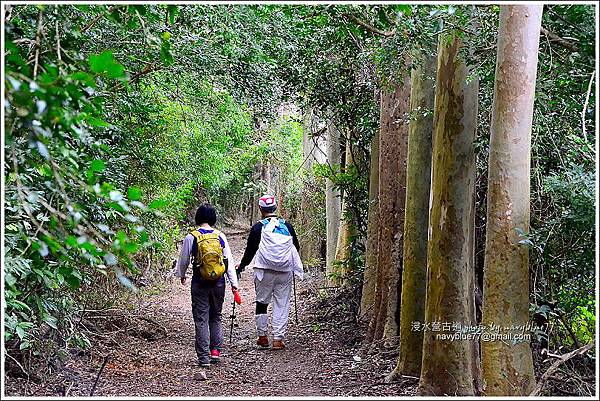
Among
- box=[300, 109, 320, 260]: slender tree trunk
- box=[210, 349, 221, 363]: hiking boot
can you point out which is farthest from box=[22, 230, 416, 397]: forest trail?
box=[300, 109, 320, 260]: slender tree trunk

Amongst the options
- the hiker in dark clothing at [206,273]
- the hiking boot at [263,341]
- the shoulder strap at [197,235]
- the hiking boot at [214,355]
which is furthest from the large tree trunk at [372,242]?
the shoulder strap at [197,235]

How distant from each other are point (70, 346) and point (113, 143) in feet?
9.16

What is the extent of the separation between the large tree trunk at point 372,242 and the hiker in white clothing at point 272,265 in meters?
1.11

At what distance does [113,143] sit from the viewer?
9.00m

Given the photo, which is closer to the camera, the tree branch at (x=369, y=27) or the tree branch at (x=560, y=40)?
the tree branch at (x=560, y=40)

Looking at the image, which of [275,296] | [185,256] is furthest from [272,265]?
[185,256]

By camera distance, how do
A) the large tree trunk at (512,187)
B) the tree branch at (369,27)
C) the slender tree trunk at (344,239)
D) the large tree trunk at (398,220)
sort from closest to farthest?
the large tree trunk at (512,187)
the tree branch at (369,27)
the large tree trunk at (398,220)
the slender tree trunk at (344,239)

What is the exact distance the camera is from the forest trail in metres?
6.85

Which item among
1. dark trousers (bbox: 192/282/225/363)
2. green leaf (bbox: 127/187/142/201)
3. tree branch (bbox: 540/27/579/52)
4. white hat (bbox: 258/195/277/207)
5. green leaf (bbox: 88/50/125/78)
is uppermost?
tree branch (bbox: 540/27/579/52)

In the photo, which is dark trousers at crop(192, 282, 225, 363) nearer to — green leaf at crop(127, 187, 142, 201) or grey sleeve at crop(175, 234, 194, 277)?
grey sleeve at crop(175, 234, 194, 277)

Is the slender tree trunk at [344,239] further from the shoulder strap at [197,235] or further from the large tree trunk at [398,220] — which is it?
the shoulder strap at [197,235]

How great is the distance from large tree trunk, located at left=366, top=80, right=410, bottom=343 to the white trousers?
1.28 metres

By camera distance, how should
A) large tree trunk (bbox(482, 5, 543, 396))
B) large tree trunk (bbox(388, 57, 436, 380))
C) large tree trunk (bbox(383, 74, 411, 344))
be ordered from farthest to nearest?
large tree trunk (bbox(383, 74, 411, 344)) → large tree trunk (bbox(388, 57, 436, 380)) → large tree trunk (bbox(482, 5, 543, 396))

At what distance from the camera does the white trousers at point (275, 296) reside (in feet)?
30.2
